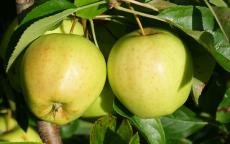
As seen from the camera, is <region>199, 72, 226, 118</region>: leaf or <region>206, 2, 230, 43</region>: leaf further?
<region>199, 72, 226, 118</region>: leaf

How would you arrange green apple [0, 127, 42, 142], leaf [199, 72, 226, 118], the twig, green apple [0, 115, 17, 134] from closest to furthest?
the twig
green apple [0, 127, 42, 142]
green apple [0, 115, 17, 134]
leaf [199, 72, 226, 118]

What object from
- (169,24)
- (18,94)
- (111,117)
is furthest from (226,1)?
(18,94)

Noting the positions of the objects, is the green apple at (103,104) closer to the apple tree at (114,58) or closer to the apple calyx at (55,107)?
the apple tree at (114,58)

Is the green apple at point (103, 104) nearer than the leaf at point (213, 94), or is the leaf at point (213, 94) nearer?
the green apple at point (103, 104)

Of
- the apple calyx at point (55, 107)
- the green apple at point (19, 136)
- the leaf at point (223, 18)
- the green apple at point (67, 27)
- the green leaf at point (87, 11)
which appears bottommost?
the green apple at point (19, 136)

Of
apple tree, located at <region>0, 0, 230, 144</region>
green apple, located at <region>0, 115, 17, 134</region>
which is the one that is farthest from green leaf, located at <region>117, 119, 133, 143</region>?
green apple, located at <region>0, 115, 17, 134</region>

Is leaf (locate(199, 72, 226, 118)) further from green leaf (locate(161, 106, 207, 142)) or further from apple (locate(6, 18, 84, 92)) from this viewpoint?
apple (locate(6, 18, 84, 92))

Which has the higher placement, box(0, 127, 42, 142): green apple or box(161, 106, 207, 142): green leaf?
box(0, 127, 42, 142): green apple

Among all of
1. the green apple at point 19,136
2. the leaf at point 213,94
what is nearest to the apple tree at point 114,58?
the green apple at point 19,136
